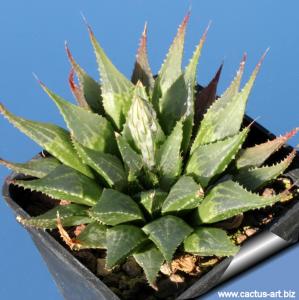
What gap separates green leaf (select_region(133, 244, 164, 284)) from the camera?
105 centimetres

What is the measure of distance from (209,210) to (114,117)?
261mm

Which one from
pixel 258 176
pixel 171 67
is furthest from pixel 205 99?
pixel 258 176

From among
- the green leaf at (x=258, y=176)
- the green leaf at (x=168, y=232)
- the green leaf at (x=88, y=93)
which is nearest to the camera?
the green leaf at (x=168, y=232)

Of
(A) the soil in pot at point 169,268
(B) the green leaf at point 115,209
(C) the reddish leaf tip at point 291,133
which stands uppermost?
(C) the reddish leaf tip at point 291,133

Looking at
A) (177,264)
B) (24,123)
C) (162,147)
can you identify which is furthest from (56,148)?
(177,264)

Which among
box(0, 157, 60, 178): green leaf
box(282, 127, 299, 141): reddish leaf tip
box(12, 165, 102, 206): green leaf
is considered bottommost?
box(12, 165, 102, 206): green leaf

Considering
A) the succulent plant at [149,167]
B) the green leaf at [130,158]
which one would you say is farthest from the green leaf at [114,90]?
the green leaf at [130,158]

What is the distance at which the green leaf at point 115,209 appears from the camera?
3.49ft

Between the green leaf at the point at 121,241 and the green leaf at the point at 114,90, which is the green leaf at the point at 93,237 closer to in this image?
the green leaf at the point at 121,241

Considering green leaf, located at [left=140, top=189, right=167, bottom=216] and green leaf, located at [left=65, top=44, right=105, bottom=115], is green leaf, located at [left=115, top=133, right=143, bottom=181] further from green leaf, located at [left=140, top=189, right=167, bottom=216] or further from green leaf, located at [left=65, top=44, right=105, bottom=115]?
green leaf, located at [left=65, top=44, right=105, bottom=115]

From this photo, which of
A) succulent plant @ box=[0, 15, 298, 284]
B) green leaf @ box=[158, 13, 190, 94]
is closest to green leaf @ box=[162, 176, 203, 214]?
succulent plant @ box=[0, 15, 298, 284]

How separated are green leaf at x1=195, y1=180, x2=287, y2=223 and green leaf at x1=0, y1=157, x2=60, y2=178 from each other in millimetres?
277

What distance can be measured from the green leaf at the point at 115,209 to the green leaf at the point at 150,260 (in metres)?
0.05

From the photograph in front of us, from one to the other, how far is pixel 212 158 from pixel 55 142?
0.28 m
